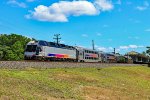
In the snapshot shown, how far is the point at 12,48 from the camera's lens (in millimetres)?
117812

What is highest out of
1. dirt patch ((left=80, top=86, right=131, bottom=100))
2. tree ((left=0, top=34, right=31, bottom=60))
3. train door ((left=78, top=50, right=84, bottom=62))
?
tree ((left=0, top=34, right=31, bottom=60))

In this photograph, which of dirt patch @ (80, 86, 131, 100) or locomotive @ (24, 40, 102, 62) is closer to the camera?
dirt patch @ (80, 86, 131, 100)

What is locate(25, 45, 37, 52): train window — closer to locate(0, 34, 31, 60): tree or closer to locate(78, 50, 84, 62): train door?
locate(78, 50, 84, 62): train door

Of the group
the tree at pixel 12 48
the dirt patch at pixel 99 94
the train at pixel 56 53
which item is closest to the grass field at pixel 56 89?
the dirt patch at pixel 99 94


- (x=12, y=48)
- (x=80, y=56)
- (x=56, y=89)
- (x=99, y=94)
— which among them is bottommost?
(x=99, y=94)

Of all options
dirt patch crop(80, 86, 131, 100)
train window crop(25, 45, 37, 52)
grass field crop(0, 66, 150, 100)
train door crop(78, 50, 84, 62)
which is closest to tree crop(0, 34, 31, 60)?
train door crop(78, 50, 84, 62)

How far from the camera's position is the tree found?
4205 inches

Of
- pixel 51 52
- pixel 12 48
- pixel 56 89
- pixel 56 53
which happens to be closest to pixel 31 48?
pixel 51 52

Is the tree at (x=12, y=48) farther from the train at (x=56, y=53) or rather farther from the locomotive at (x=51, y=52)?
the locomotive at (x=51, y=52)

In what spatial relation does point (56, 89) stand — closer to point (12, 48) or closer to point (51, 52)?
point (51, 52)

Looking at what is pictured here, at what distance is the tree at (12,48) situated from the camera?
107 m

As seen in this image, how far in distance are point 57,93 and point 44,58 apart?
30874mm

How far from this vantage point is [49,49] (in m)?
50.2

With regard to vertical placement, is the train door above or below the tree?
below
